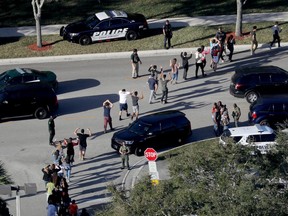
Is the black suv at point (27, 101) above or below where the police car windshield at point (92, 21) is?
below

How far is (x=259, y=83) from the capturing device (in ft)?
121

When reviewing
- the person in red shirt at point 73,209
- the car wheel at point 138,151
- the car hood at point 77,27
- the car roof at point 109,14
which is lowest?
the car wheel at point 138,151

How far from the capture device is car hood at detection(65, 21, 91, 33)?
45.8m

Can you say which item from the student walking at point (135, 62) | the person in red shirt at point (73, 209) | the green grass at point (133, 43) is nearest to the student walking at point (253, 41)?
the green grass at point (133, 43)

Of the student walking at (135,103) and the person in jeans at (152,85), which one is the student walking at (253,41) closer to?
the person in jeans at (152,85)

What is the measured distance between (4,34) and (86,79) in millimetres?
8587

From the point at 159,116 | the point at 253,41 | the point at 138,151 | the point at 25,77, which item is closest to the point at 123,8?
the point at 253,41

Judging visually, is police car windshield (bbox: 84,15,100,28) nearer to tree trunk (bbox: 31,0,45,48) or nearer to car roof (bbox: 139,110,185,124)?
tree trunk (bbox: 31,0,45,48)

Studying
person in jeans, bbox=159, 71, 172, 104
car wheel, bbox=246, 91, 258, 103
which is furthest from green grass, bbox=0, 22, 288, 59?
car wheel, bbox=246, 91, 258, 103

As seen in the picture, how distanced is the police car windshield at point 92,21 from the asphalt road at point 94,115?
2.45 meters

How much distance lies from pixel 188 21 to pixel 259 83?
12.7m

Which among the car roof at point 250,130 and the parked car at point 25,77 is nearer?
the car roof at point 250,130

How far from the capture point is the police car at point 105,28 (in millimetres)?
45812

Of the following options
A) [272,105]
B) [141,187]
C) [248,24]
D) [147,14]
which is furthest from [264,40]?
[141,187]
